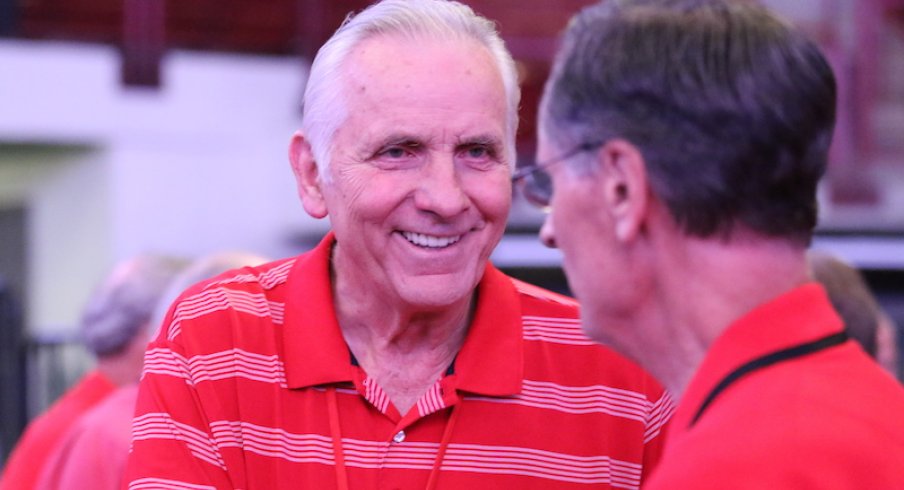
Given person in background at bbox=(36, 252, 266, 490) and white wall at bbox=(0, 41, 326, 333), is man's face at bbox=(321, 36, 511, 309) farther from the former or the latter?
white wall at bbox=(0, 41, 326, 333)

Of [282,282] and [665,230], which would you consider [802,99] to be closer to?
[665,230]

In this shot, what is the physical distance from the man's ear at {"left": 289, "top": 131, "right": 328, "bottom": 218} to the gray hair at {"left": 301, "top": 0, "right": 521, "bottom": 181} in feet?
0.14

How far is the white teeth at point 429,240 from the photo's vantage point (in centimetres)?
228

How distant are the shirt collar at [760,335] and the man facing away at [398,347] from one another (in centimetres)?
Answer: 65

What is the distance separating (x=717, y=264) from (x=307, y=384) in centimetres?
81

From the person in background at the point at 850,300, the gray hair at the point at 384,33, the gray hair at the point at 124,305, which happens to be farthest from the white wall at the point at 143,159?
the gray hair at the point at 384,33

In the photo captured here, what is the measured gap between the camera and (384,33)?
2309mm

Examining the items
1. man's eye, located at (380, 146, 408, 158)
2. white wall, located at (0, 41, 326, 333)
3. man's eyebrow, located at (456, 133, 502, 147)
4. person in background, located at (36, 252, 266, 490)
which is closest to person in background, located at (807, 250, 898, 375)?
man's eyebrow, located at (456, 133, 502, 147)

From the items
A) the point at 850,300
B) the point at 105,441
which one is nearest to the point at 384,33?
the point at 850,300

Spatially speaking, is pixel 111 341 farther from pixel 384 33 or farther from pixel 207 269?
pixel 384 33

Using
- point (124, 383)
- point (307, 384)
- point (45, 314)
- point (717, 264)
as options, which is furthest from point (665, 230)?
point (45, 314)

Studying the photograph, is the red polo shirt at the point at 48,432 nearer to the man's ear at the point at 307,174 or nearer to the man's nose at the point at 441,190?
the man's ear at the point at 307,174

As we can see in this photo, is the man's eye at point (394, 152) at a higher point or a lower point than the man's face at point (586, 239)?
lower

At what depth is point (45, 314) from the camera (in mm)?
9680
